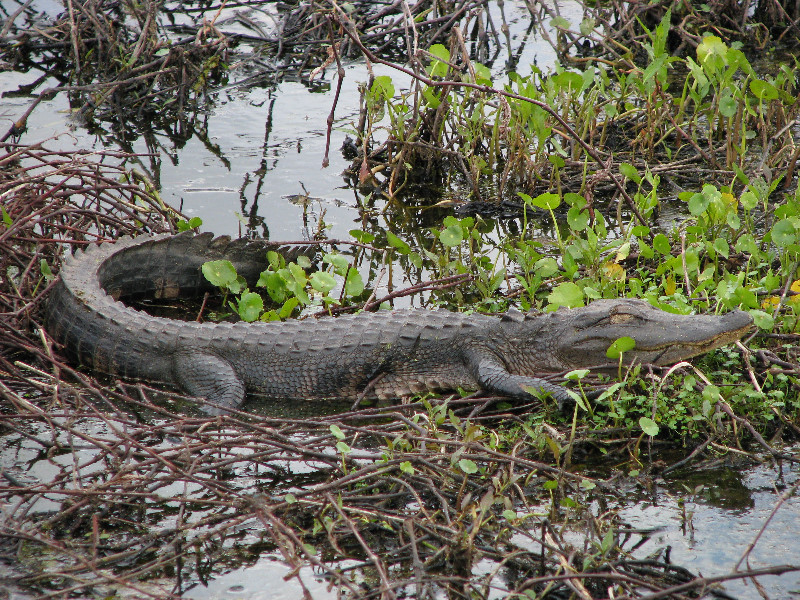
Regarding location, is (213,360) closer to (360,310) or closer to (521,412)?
(360,310)

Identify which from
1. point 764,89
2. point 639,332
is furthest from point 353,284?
point 764,89

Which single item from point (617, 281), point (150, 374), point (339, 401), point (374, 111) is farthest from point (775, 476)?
point (374, 111)

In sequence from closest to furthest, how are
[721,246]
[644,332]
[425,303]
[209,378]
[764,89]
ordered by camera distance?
[644,332] → [209,378] → [721,246] → [425,303] → [764,89]

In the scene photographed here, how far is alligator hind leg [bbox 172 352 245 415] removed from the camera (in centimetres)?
421

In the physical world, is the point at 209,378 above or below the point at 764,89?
below

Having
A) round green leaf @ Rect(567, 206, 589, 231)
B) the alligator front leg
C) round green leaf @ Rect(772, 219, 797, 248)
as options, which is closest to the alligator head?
the alligator front leg

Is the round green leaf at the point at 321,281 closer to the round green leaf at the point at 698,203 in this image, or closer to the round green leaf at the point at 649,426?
the round green leaf at the point at 649,426

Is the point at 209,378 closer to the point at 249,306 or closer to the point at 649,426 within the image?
the point at 249,306

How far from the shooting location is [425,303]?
16.7 ft

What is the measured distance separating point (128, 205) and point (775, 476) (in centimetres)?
402

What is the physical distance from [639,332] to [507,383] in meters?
0.69

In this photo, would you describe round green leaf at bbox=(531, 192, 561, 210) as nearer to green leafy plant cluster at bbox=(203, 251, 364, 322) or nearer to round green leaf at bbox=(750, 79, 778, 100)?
green leafy plant cluster at bbox=(203, 251, 364, 322)

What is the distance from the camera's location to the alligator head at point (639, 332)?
12.6 feet

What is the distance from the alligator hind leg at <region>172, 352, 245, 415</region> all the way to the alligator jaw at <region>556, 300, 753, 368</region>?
169cm
